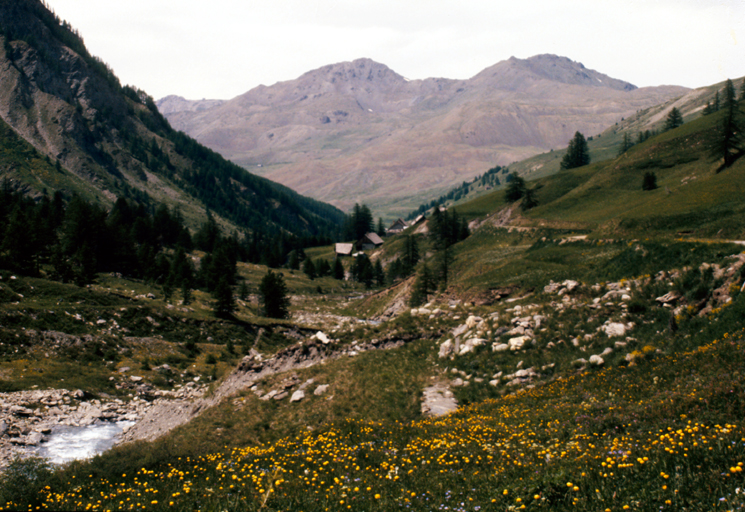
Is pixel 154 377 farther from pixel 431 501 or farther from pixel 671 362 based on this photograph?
pixel 671 362

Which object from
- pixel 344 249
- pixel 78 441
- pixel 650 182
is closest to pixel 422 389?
pixel 78 441

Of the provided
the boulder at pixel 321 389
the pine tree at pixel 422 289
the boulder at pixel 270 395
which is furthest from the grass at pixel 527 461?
the pine tree at pixel 422 289

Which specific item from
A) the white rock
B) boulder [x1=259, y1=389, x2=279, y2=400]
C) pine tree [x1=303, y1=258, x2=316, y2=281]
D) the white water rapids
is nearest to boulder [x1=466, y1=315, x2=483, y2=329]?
the white rock

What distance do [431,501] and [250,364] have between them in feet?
68.6

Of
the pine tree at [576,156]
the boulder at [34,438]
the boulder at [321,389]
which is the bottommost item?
the boulder at [34,438]

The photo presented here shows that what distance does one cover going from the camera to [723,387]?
32.0 feet

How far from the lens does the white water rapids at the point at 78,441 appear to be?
20422 millimetres

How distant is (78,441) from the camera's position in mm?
22516

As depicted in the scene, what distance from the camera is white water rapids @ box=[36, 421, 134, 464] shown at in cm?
2042

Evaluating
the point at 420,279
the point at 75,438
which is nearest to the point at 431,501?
the point at 75,438

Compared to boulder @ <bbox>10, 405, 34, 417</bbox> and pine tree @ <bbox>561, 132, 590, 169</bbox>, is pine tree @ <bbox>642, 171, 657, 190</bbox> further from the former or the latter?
boulder @ <bbox>10, 405, 34, 417</bbox>

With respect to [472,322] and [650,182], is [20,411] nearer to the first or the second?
[472,322]

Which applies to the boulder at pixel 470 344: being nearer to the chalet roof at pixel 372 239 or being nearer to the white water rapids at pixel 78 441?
the white water rapids at pixel 78 441

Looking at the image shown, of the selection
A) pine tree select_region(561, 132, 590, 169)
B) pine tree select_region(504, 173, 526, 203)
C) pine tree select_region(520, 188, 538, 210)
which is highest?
pine tree select_region(561, 132, 590, 169)
